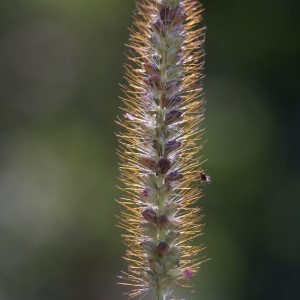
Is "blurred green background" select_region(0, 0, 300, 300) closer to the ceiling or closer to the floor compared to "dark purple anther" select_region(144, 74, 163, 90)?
closer to the floor

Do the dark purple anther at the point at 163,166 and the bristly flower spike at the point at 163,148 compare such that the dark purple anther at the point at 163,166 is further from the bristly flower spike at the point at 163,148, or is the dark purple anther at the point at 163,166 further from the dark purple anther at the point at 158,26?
the dark purple anther at the point at 158,26

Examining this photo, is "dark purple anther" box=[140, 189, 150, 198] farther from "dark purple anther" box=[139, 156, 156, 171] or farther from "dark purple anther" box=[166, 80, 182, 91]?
"dark purple anther" box=[166, 80, 182, 91]

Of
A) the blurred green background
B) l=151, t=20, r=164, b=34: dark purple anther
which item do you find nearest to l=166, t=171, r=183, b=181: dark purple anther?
l=151, t=20, r=164, b=34: dark purple anther

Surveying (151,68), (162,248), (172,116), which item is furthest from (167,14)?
(162,248)
